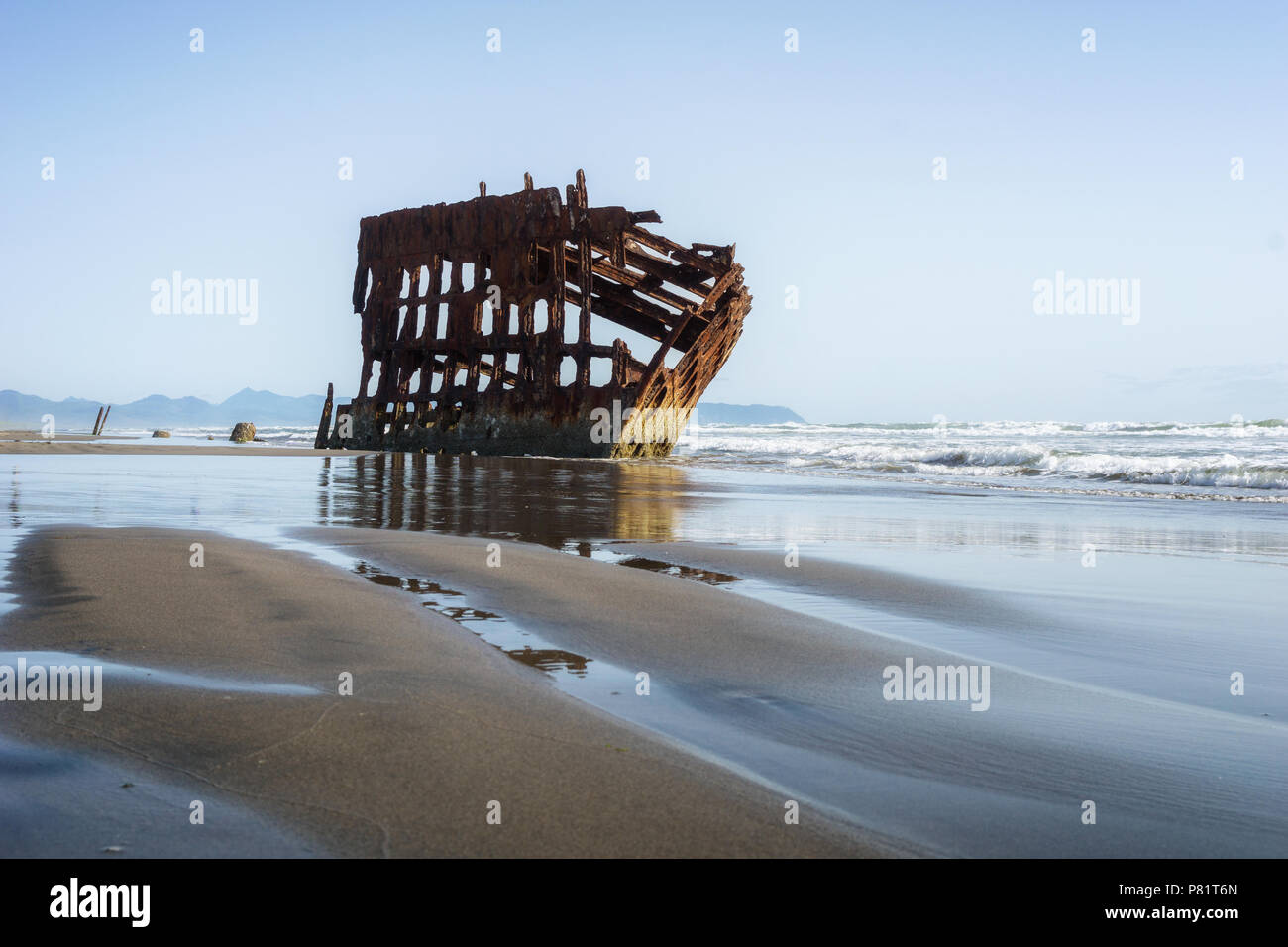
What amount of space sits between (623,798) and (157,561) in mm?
3512

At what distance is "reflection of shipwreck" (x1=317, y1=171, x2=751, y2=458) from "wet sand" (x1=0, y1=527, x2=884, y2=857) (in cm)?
1573

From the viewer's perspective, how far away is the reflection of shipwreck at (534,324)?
62.0ft

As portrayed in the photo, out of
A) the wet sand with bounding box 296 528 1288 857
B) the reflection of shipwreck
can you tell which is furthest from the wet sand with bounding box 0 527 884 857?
the reflection of shipwreck

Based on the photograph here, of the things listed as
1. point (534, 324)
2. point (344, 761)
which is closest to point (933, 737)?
point (344, 761)

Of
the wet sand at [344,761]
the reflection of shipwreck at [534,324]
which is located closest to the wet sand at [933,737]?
the wet sand at [344,761]

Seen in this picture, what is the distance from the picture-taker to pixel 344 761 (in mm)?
2035

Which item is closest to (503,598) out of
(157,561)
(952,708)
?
(157,561)

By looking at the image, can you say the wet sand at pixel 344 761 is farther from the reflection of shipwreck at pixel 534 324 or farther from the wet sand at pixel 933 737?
the reflection of shipwreck at pixel 534 324

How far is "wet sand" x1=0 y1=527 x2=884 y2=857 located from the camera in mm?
1685

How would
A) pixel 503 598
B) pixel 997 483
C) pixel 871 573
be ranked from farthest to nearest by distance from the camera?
1. pixel 997 483
2. pixel 871 573
3. pixel 503 598

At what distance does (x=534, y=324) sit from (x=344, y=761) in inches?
717

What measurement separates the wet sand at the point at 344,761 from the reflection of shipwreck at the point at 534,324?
1573 centimetres

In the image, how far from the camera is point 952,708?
265cm
